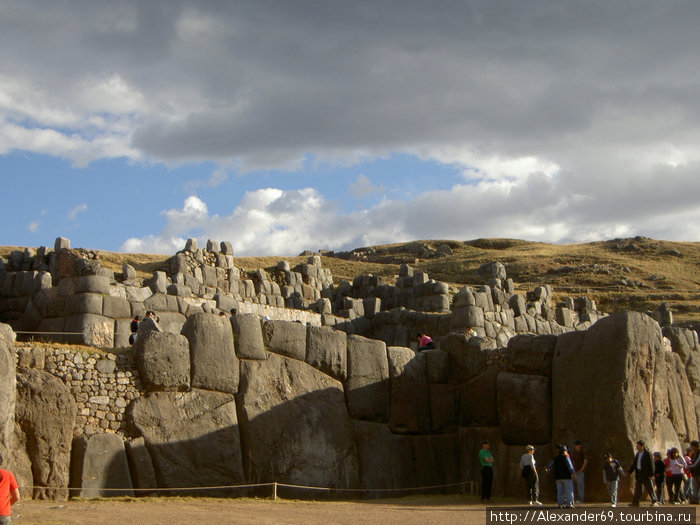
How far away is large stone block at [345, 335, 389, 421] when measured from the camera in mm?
A: 21625


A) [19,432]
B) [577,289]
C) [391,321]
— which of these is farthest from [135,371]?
[577,289]

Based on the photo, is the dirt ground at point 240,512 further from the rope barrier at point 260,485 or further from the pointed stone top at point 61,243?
the pointed stone top at point 61,243

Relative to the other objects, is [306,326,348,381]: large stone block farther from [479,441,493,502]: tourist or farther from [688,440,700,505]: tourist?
[688,440,700,505]: tourist

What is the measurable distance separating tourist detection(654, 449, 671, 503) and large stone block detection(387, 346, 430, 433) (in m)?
6.15

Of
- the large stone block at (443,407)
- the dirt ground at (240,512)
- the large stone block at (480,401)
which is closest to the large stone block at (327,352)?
the large stone block at (443,407)

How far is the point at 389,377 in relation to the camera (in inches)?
879

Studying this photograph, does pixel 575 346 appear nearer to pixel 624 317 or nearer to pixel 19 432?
pixel 624 317

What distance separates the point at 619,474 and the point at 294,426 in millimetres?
7106

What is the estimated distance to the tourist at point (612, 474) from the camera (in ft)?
56.9

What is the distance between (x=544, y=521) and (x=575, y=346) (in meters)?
5.65

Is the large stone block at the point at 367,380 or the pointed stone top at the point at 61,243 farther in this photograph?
the pointed stone top at the point at 61,243

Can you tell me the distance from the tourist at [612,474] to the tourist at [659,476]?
2.47 feet

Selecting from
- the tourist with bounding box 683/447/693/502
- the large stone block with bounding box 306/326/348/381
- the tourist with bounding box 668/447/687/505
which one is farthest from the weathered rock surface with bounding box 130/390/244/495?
the tourist with bounding box 683/447/693/502

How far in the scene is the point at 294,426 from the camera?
20.3 m
